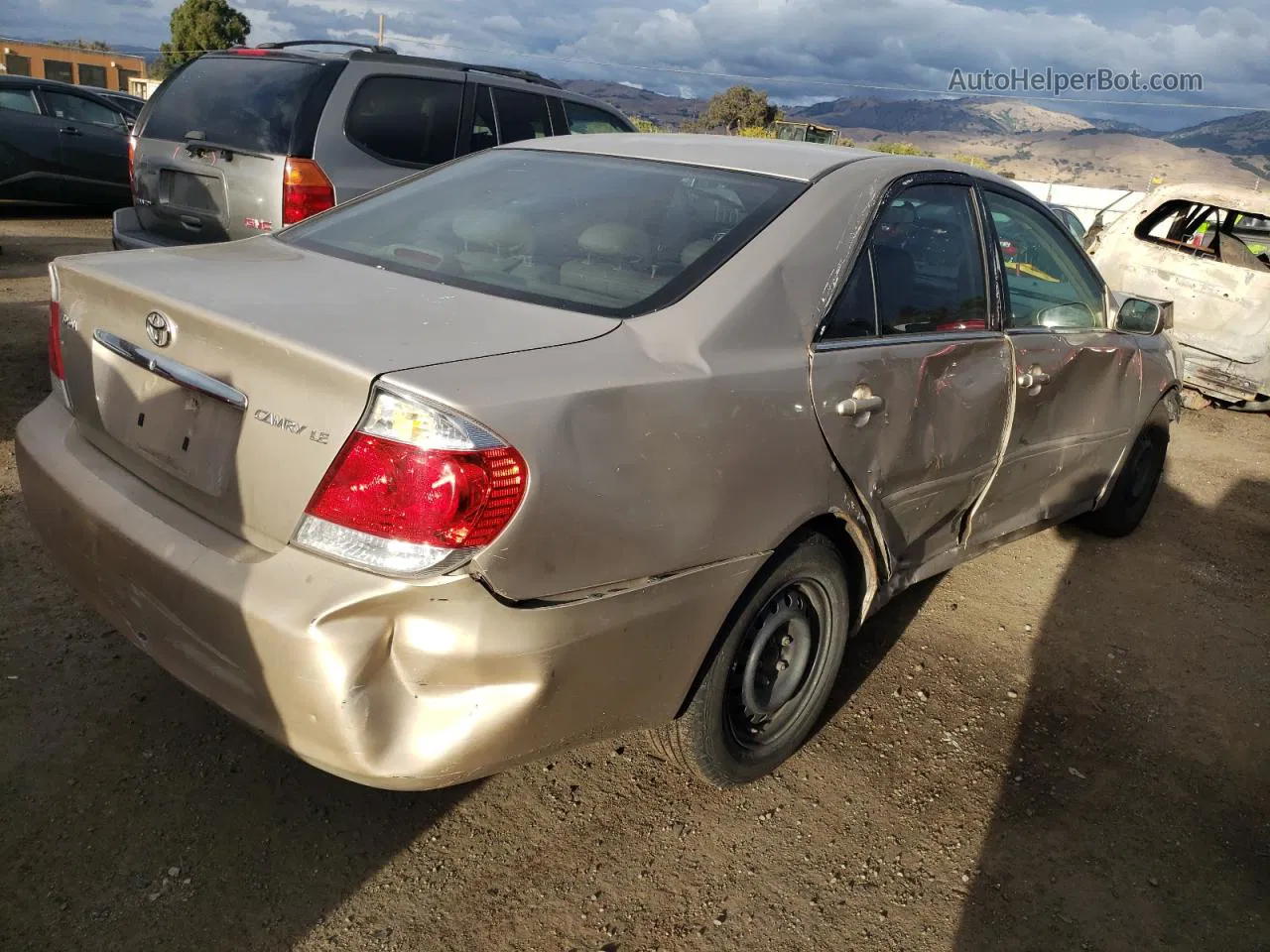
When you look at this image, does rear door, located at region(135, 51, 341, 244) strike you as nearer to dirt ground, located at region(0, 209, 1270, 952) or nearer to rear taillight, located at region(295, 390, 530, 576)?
dirt ground, located at region(0, 209, 1270, 952)

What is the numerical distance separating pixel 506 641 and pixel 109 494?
1.02m

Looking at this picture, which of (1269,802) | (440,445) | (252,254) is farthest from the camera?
(1269,802)

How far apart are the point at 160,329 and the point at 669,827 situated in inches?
65.8

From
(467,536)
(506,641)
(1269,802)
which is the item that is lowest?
(1269,802)

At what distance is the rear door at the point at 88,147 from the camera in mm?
10680

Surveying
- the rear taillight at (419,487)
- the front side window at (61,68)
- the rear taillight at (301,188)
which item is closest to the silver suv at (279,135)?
the rear taillight at (301,188)

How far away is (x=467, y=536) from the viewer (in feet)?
5.72

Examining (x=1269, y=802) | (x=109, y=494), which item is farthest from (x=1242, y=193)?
(x=109, y=494)

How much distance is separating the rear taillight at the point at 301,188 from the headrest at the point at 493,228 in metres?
A: 2.60

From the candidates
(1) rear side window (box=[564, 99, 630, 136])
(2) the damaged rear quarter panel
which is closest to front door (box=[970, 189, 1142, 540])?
(2) the damaged rear quarter panel

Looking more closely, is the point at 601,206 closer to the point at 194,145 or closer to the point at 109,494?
the point at 109,494

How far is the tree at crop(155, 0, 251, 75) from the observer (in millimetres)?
46344

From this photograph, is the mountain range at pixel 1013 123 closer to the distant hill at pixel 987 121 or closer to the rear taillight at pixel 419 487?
the distant hill at pixel 987 121

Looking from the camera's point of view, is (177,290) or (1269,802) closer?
(177,290)
